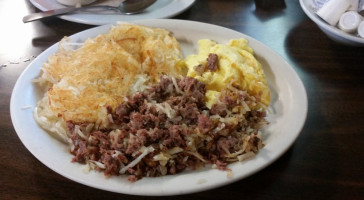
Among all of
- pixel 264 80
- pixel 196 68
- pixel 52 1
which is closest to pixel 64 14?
pixel 52 1

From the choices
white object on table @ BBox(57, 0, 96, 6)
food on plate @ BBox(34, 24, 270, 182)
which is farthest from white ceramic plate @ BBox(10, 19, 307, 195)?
white object on table @ BBox(57, 0, 96, 6)

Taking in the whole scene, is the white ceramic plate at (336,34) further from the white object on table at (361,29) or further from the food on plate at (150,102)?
the food on plate at (150,102)

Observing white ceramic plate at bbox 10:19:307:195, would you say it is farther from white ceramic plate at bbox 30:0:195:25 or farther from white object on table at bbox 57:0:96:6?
white object on table at bbox 57:0:96:6

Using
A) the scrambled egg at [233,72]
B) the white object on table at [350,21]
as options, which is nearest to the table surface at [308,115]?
the white object on table at [350,21]

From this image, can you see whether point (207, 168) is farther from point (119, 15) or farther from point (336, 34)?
point (119, 15)

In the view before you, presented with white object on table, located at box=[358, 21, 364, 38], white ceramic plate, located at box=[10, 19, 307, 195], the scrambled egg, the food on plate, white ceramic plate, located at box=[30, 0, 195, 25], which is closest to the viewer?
white ceramic plate, located at box=[10, 19, 307, 195]

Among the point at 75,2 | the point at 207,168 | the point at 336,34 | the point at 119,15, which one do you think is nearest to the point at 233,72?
the point at 207,168

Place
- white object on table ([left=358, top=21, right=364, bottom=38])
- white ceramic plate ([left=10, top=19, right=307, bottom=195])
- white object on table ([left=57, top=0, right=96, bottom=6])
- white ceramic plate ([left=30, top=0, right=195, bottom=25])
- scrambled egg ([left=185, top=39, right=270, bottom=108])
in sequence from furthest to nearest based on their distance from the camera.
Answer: white object on table ([left=57, top=0, right=96, bottom=6])
white ceramic plate ([left=30, top=0, right=195, bottom=25])
white object on table ([left=358, top=21, right=364, bottom=38])
scrambled egg ([left=185, top=39, right=270, bottom=108])
white ceramic plate ([left=10, top=19, right=307, bottom=195])
